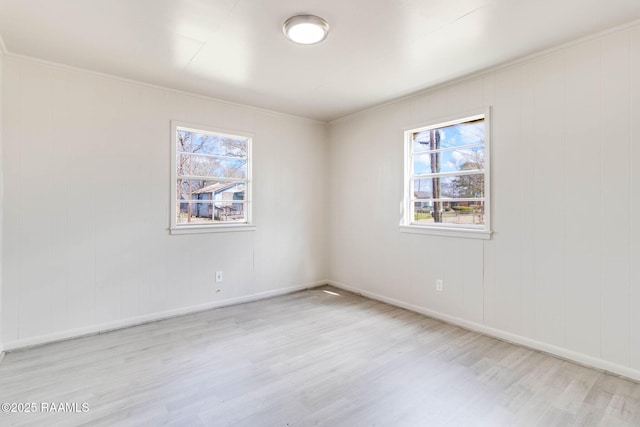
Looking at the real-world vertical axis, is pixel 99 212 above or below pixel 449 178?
below

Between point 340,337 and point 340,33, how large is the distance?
2650 mm

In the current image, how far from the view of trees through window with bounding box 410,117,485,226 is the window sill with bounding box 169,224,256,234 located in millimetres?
2178

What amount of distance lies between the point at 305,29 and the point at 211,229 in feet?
8.31

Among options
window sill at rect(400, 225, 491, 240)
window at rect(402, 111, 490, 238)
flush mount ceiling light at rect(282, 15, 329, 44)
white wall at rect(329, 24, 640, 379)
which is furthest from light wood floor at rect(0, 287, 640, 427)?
flush mount ceiling light at rect(282, 15, 329, 44)

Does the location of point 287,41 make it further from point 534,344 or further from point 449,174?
point 534,344

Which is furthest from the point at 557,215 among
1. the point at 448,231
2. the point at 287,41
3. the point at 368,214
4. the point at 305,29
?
the point at 287,41

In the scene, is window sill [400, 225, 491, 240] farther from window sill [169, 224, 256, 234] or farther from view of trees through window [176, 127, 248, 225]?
view of trees through window [176, 127, 248, 225]

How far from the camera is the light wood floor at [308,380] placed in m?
1.90

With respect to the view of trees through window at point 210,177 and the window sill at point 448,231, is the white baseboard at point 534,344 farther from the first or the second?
the view of trees through window at point 210,177

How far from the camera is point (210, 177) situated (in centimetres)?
395

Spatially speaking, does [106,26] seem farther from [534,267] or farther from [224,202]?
[534,267]

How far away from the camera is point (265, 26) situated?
2340mm

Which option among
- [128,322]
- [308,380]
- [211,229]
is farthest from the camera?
[211,229]

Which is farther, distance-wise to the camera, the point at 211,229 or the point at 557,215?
the point at 211,229
